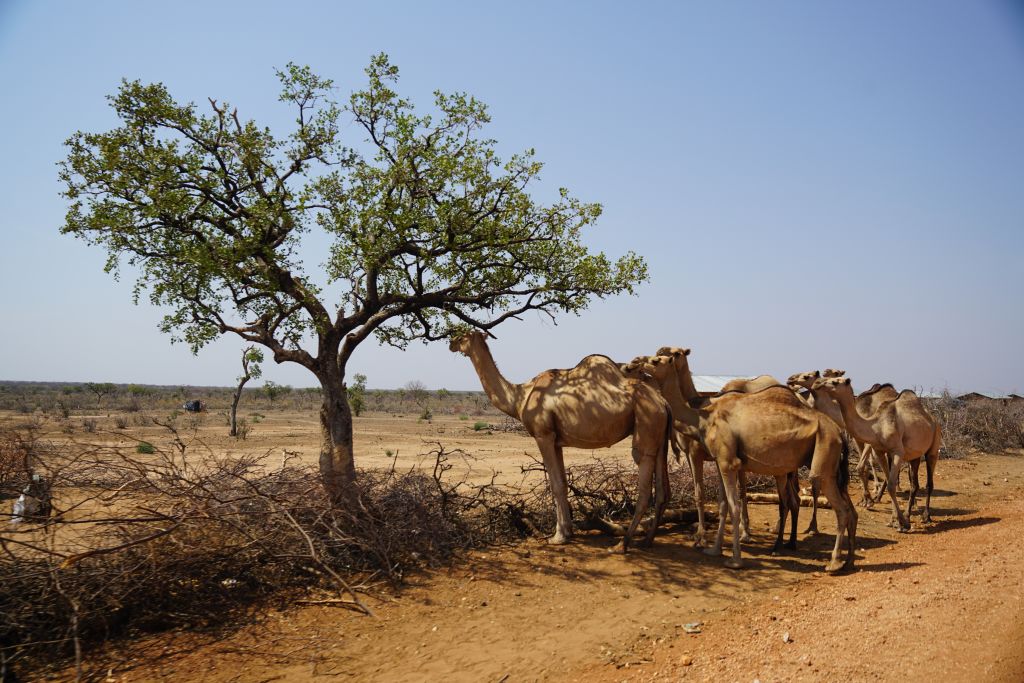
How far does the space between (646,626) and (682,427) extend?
3.23m

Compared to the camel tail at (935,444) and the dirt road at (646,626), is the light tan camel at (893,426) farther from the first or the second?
the dirt road at (646,626)

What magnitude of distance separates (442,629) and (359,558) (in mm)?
1800

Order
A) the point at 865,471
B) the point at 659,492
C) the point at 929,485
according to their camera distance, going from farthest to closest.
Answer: the point at 865,471 < the point at 929,485 < the point at 659,492

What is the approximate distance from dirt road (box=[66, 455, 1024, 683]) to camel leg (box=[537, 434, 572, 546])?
14.0 inches

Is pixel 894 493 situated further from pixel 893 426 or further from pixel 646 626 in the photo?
pixel 646 626

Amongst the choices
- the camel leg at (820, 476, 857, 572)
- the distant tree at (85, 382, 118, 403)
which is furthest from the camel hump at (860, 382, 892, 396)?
the distant tree at (85, 382, 118, 403)

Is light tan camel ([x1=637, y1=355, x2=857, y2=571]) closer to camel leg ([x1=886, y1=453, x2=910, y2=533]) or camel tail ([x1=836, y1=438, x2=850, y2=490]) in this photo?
camel tail ([x1=836, y1=438, x2=850, y2=490])

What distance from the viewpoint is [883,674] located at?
5145 millimetres

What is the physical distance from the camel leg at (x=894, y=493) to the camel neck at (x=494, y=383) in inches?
248

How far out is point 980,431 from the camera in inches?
846

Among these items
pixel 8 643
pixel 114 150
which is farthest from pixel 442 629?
pixel 114 150

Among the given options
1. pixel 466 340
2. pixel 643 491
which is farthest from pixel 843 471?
pixel 466 340

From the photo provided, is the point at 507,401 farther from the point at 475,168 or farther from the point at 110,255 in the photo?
the point at 110,255

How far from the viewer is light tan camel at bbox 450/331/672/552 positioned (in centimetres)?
896
